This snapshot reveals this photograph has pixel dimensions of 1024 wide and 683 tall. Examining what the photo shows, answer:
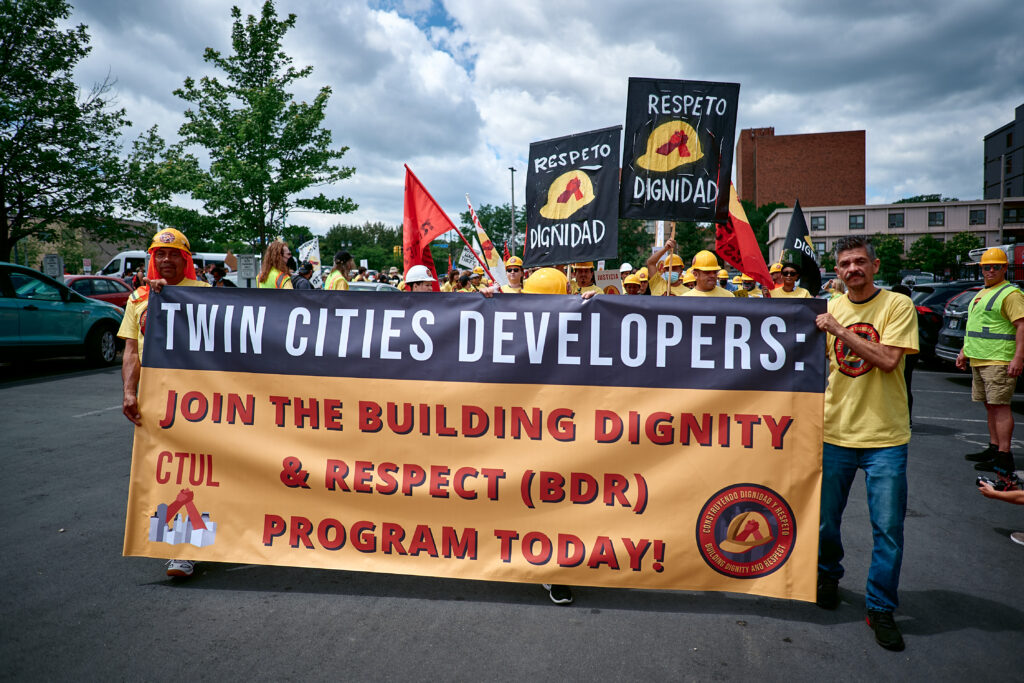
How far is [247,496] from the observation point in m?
3.81

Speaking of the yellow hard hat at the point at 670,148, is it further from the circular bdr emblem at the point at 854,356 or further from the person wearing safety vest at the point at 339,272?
the person wearing safety vest at the point at 339,272

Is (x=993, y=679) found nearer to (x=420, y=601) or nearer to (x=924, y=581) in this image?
(x=924, y=581)

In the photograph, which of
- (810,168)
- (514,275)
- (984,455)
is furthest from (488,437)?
(810,168)

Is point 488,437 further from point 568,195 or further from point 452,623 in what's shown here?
point 568,195

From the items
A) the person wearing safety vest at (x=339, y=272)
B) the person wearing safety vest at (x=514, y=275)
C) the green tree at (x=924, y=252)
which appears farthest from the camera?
the green tree at (x=924, y=252)

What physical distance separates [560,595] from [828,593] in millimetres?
1454

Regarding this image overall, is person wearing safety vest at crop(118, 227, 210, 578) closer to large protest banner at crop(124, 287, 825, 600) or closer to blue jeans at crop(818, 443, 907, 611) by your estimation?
large protest banner at crop(124, 287, 825, 600)

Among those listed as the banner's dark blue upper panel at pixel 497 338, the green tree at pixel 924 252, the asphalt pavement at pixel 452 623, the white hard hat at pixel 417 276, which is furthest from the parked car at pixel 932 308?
the green tree at pixel 924 252

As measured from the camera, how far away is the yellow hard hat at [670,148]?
17.0 feet

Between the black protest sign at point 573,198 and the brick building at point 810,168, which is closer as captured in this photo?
the black protest sign at point 573,198

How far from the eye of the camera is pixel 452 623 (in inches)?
132

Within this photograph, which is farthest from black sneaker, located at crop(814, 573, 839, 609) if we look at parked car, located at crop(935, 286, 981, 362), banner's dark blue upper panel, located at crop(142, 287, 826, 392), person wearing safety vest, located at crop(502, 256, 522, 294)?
parked car, located at crop(935, 286, 981, 362)

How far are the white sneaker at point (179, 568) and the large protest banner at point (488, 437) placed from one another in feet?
0.32

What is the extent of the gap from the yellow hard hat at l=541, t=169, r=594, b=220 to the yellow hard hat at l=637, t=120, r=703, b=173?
62 cm
